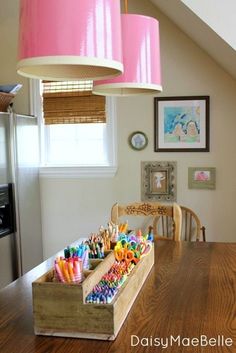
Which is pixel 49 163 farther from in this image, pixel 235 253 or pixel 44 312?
pixel 44 312

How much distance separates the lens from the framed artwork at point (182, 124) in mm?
3219

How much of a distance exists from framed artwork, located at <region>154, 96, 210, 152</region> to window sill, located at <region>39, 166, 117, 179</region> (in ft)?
1.57

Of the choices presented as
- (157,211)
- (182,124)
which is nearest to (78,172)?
(182,124)

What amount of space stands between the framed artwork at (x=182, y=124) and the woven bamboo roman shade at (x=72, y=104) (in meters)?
0.51

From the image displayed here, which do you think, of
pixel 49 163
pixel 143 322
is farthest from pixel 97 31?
pixel 49 163

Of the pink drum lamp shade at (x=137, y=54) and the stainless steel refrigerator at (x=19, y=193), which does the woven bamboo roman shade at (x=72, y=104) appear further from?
the pink drum lamp shade at (x=137, y=54)

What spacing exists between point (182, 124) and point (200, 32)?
31.0 inches

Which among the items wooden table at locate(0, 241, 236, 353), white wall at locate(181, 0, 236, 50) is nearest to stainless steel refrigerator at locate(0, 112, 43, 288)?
wooden table at locate(0, 241, 236, 353)

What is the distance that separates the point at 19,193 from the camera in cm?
328

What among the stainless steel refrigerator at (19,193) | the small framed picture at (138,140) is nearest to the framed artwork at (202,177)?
the small framed picture at (138,140)

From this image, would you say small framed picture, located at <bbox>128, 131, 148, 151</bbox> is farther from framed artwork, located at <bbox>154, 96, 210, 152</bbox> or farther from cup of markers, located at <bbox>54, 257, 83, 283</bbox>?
cup of markers, located at <bbox>54, 257, 83, 283</bbox>

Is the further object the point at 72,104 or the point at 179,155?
the point at 72,104

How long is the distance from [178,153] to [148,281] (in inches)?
75.0

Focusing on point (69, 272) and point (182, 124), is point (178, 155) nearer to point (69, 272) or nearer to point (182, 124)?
point (182, 124)
